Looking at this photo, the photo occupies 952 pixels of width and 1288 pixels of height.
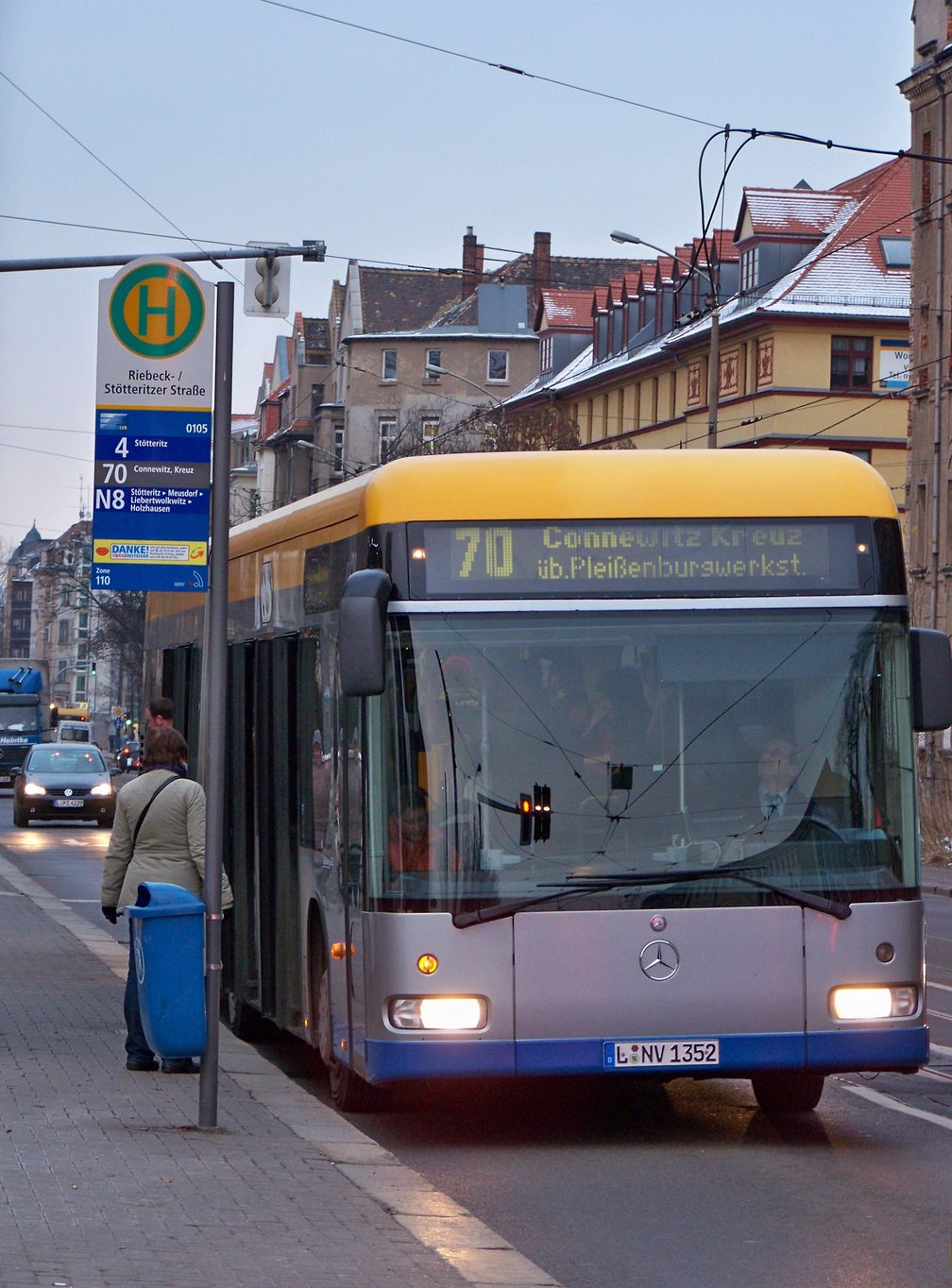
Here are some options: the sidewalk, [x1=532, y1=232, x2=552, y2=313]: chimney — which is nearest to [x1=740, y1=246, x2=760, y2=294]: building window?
[x1=532, y1=232, x2=552, y2=313]: chimney

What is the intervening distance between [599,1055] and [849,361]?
53.2 metres

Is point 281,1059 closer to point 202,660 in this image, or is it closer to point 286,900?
point 286,900

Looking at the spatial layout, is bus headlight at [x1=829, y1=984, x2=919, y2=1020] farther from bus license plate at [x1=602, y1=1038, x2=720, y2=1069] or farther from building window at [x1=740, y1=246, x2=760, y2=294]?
building window at [x1=740, y1=246, x2=760, y2=294]

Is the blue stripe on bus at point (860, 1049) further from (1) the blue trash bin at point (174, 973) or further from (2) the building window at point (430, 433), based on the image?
(2) the building window at point (430, 433)

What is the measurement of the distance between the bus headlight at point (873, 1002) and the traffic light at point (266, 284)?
1090 centimetres

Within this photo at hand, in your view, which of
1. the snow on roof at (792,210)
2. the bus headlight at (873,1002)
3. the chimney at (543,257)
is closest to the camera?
the bus headlight at (873,1002)

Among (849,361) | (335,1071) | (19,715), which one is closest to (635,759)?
(335,1071)

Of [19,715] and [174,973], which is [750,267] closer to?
[19,715]

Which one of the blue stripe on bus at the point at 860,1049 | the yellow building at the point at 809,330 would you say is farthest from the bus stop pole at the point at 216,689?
the yellow building at the point at 809,330

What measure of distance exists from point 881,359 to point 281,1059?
50631 mm

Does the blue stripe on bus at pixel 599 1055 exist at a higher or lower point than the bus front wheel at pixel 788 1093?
higher

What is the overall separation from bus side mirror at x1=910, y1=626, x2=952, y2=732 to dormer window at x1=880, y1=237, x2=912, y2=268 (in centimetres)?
5378

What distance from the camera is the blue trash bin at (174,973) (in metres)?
9.63

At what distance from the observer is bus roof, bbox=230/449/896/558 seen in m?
9.66
